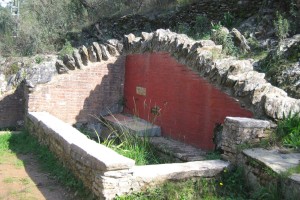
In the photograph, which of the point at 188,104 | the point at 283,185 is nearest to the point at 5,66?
the point at 188,104

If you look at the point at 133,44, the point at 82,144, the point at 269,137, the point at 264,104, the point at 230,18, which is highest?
the point at 230,18

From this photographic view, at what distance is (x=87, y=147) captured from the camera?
496 centimetres

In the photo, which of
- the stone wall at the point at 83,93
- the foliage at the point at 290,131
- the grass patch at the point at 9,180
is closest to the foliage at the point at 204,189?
the foliage at the point at 290,131

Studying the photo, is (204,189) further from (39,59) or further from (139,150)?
(39,59)

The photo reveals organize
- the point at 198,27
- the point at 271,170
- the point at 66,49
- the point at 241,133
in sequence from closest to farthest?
the point at 271,170
the point at 241,133
the point at 198,27
the point at 66,49

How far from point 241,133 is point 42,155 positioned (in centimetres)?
390

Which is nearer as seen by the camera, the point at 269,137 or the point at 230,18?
the point at 269,137

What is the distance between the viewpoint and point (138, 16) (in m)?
16.0

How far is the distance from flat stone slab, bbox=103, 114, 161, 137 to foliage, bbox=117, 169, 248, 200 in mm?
2751

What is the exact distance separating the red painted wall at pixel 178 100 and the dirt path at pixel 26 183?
2.50 m

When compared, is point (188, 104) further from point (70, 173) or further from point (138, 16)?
point (138, 16)

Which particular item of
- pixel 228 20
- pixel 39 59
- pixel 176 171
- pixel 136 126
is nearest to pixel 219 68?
pixel 176 171

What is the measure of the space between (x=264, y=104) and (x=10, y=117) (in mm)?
7354

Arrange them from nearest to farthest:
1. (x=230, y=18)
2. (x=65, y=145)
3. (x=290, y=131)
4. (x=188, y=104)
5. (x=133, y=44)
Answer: (x=290, y=131) → (x=65, y=145) → (x=188, y=104) → (x=133, y=44) → (x=230, y=18)
